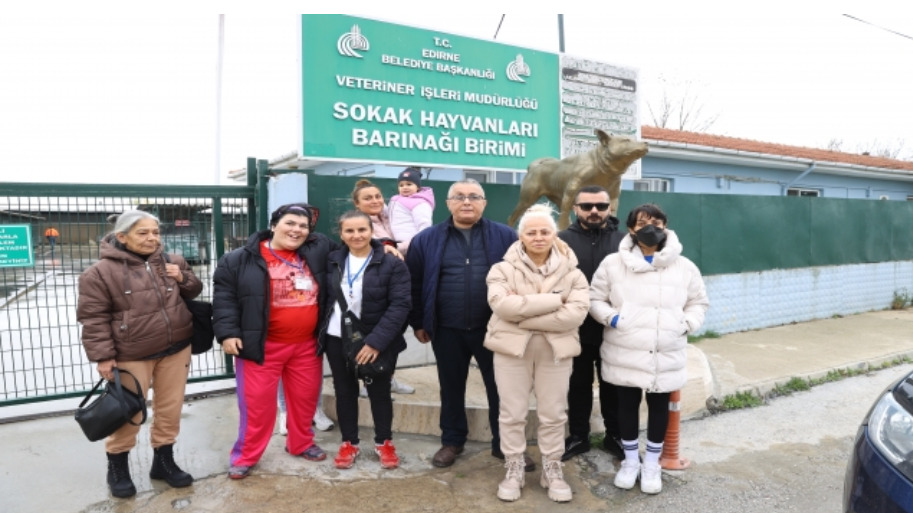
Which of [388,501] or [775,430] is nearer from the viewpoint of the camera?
[388,501]

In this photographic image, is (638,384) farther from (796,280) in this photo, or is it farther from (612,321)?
(796,280)

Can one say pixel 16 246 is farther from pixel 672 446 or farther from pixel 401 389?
pixel 672 446

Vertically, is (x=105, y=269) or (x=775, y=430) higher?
(x=105, y=269)

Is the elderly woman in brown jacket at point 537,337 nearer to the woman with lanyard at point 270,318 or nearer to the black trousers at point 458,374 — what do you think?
the black trousers at point 458,374

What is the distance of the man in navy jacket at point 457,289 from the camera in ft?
11.6

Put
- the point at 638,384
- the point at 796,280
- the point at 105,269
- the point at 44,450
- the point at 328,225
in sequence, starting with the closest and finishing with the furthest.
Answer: the point at 105,269, the point at 638,384, the point at 44,450, the point at 328,225, the point at 796,280

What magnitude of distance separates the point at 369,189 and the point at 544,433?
1.91 metres

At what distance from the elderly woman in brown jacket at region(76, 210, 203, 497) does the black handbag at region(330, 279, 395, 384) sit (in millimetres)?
876

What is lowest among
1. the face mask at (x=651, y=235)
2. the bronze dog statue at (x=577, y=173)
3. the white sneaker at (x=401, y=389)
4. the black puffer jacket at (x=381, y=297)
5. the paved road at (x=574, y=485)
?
the paved road at (x=574, y=485)

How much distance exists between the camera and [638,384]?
10.9 ft

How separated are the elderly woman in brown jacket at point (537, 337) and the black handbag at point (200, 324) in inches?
66.2

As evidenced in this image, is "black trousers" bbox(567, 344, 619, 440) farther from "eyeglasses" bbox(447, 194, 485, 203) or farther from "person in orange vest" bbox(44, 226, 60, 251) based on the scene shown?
"person in orange vest" bbox(44, 226, 60, 251)

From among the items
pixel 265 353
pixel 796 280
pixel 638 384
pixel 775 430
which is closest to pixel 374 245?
pixel 265 353

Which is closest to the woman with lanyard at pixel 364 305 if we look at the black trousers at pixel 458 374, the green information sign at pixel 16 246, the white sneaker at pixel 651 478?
the black trousers at pixel 458 374
